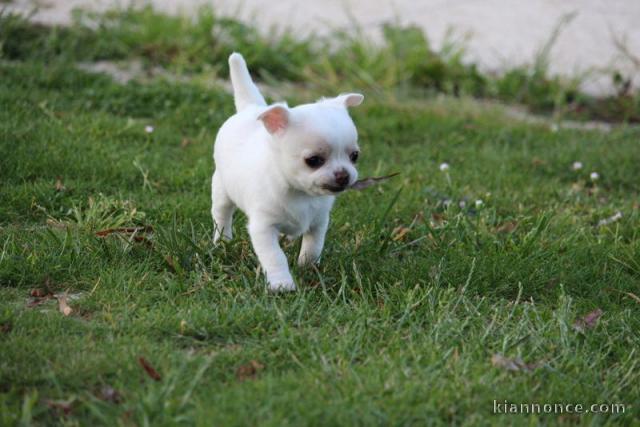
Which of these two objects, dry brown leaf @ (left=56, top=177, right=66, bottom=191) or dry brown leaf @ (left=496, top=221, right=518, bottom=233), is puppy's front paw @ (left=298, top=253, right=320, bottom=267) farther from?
dry brown leaf @ (left=56, top=177, right=66, bottom=191)

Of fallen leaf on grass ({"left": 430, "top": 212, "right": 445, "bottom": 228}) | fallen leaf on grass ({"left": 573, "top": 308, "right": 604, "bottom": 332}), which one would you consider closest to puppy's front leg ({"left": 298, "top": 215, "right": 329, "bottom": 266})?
fallen leaf on grass ({"left": 430, "top": 212, "right": 445, "bottom": 228})

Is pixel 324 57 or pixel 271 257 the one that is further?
pixel 324 57

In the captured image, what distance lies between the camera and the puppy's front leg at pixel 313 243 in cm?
362

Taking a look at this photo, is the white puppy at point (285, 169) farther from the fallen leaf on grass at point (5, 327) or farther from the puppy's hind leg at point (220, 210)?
the fallen leaf on grass at point (5, 327)

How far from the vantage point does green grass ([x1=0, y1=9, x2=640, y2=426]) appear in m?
2.71

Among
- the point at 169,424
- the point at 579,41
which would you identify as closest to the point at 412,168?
the point at 169,424

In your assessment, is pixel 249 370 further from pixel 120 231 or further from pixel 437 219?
pixel 437 219

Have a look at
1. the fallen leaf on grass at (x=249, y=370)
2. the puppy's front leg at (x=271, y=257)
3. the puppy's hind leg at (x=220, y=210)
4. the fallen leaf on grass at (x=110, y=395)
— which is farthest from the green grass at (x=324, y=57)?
the fallen leaf on grass at (x=110, y=395)

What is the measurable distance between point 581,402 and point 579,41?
19.5 feet

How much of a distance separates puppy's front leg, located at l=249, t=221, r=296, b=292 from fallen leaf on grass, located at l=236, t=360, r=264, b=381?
0.52 metres

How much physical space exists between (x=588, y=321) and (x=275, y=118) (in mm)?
1416

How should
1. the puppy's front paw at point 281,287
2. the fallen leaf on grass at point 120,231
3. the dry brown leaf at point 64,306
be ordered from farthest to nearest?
the fallen leaf on grass at point 120,231 < the puppy's front paw at point 281,287 < the dry brown leaf at point 64,306

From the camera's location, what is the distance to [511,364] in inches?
117

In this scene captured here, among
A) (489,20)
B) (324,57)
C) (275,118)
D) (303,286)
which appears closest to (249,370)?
(303,286)
